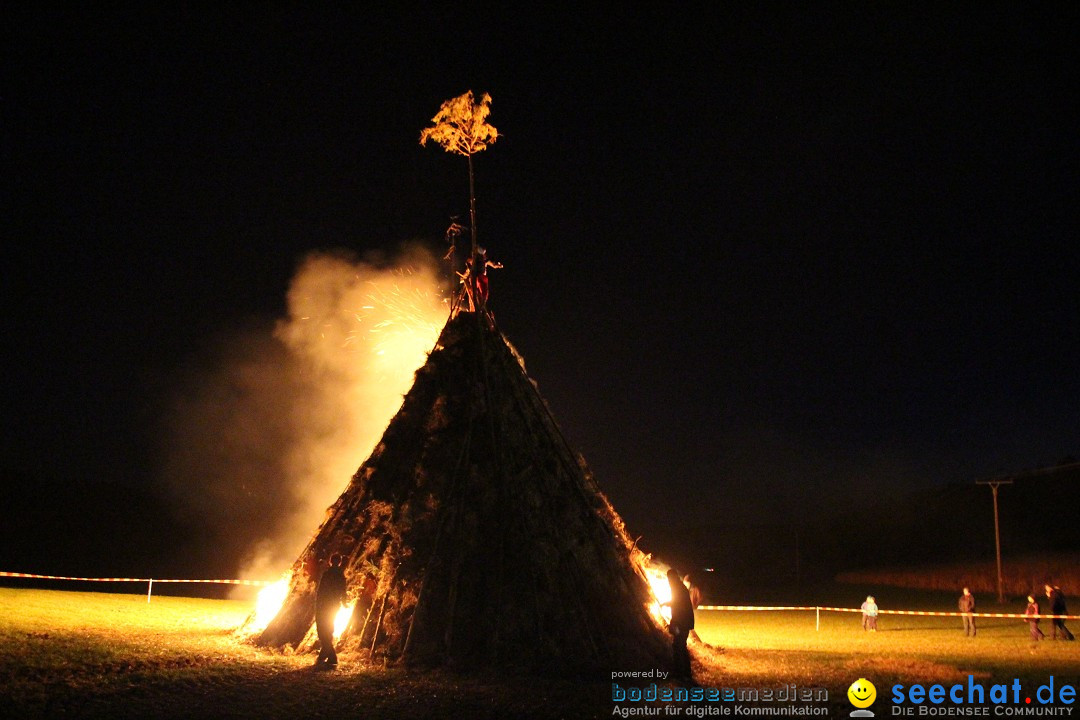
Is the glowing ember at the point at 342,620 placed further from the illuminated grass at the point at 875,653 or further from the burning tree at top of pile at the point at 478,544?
the illuminated grass at the point at 875,653

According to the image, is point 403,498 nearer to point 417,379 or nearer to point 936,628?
point 417,379

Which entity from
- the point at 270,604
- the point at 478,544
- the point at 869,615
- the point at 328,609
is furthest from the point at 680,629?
the point at 869,615

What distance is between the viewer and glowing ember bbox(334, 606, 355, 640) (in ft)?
39.5

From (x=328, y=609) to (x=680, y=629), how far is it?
5.03 metres

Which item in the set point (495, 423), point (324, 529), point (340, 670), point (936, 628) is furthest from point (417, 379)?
point (936, 628)

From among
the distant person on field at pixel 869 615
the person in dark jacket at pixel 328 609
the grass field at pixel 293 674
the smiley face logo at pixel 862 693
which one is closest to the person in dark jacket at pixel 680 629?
the grass field at pixel 293 674

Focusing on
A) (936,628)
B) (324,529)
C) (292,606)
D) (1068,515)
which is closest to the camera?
(292,606)

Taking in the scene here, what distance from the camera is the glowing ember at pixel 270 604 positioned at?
1388 centimetres

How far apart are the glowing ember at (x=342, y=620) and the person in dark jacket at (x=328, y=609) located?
316 mm

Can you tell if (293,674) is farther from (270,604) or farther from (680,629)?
(680,629)

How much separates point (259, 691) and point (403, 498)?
12.8ft

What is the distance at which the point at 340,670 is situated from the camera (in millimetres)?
10836

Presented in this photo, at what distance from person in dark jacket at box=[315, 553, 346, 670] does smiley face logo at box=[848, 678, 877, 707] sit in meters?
6.84

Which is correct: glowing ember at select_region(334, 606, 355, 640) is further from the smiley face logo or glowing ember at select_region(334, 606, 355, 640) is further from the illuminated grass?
Answer: the smiley face logo
